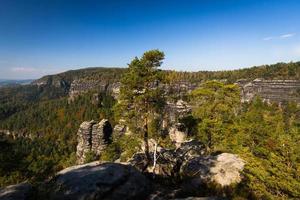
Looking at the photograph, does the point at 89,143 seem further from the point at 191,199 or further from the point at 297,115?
the point at 297,115

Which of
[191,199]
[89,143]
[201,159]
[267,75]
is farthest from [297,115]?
[191,199]

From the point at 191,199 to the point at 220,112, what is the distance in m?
21.5

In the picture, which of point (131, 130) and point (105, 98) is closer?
point (131, 130)

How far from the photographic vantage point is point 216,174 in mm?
21062

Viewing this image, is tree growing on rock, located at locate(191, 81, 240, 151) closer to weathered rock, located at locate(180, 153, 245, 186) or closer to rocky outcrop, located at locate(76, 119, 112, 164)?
weathered rock, located at locate(180, 153, 245, 186)

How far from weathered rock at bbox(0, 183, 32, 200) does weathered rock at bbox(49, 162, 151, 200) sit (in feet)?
4.76

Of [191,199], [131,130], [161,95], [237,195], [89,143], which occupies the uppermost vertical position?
[161,95]

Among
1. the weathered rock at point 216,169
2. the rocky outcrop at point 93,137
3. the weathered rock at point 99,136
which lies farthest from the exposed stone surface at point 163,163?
the rocky outcrop at point 93,137

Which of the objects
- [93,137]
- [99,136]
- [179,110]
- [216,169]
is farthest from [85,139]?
[216,169]

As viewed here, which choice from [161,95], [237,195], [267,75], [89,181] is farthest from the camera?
[267,75]

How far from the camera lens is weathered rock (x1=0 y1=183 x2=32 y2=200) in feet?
48.2

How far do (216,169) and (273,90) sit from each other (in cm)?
13282

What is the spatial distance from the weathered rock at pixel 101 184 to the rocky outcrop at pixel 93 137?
240 ft

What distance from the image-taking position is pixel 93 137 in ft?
301
